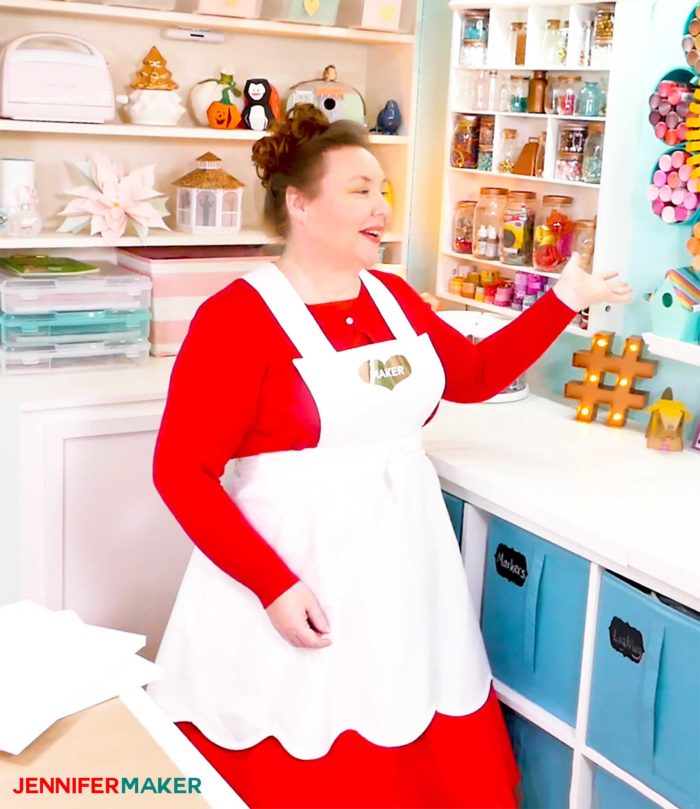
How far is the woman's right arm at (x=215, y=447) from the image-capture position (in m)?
1.77

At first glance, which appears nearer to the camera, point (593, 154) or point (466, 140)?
point (593, 154)

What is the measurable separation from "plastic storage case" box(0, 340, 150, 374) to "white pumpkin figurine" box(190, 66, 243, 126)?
0.59 metres

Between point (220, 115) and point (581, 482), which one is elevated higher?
point (220, 115)

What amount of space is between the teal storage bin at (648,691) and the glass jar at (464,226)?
1119 millimetres

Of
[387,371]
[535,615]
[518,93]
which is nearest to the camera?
[387,371]

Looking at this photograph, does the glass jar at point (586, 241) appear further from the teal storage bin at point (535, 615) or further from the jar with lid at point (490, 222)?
the teal storage bin at point (535, 615)

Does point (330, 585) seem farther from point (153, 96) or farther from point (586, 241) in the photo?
point (153, 96)

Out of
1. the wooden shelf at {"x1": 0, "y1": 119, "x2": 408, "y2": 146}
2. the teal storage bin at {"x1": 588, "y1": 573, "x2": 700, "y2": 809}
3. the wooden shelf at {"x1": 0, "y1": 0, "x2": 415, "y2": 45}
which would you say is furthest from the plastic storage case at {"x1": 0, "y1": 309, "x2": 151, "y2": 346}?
the teal storage bin at {"x1": 588, "y1": 573, "x2": 700, "y2": 809}

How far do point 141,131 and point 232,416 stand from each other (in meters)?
1.10

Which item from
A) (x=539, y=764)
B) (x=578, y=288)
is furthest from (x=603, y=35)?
(x=539, y=764)

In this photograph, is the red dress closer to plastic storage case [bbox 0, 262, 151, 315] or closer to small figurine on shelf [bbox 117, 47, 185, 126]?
plastic storage case [bbox 0, 262, 151, 315]

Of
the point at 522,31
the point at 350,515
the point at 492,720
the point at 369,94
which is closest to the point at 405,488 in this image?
the point at 350,515

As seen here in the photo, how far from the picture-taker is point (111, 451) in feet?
8.00

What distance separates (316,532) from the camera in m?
1.83
